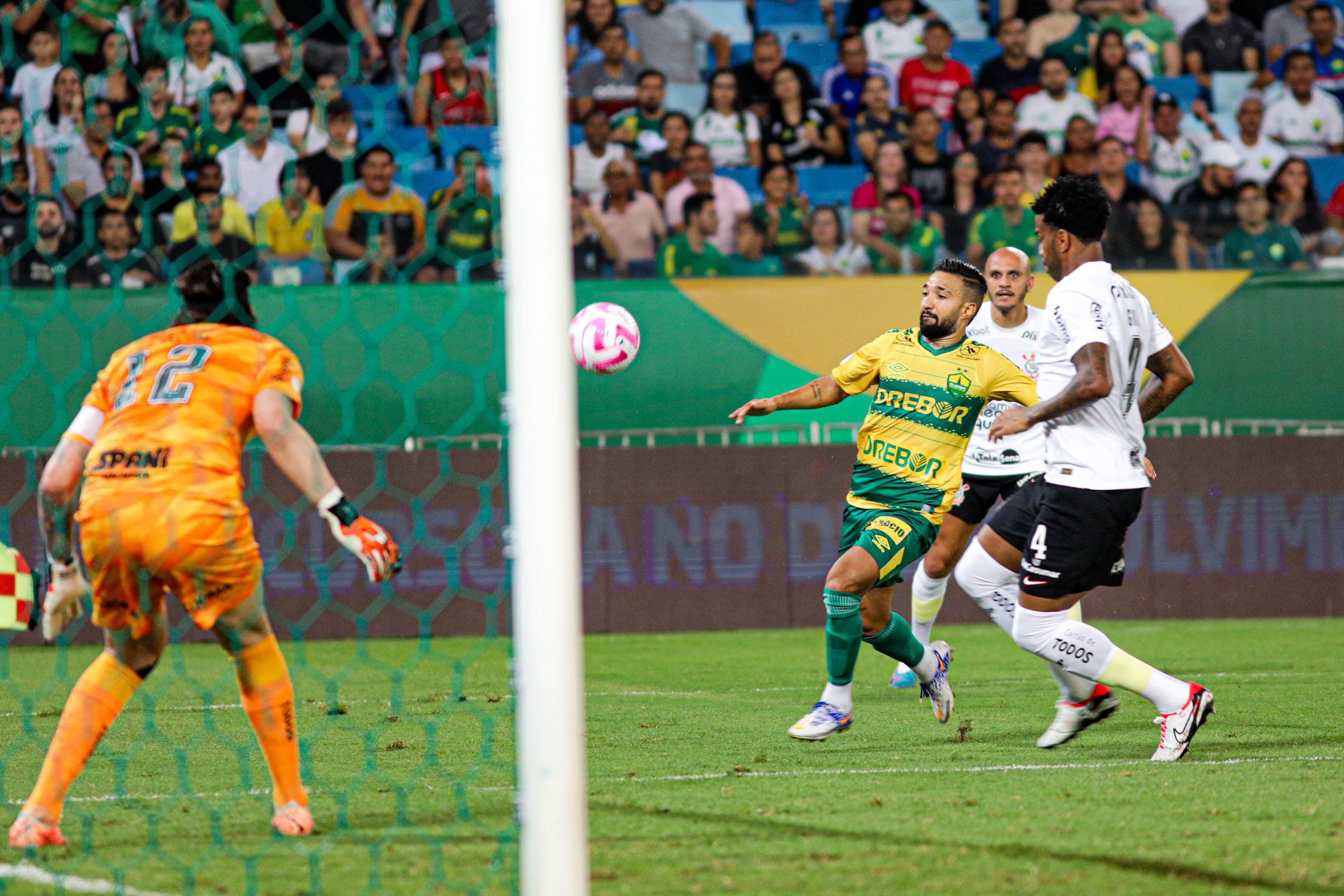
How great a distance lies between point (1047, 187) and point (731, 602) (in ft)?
20.3

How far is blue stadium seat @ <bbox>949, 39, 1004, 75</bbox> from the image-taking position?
571 inches

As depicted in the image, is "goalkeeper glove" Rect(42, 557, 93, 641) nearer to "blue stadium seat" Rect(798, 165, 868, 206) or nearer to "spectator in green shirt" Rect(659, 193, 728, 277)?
"spectator in green shirt" Rect(659, 193, 728, 277)

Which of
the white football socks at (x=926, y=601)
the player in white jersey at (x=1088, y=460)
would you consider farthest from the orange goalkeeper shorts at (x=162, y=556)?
the white football socks at (x=926, y=601)

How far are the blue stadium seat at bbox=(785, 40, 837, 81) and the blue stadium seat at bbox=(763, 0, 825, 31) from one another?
1.41 ft

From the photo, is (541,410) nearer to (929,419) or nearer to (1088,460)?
(1088,460)

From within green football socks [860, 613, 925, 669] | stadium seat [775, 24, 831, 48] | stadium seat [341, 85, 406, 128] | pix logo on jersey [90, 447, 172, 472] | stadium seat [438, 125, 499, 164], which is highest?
stadium seat [775, 24, 831, 48]

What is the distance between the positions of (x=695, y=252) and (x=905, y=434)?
570cm

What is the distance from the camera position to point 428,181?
10.6 meters

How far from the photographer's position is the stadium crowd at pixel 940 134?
11.9 meters

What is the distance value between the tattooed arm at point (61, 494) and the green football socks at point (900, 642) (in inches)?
130

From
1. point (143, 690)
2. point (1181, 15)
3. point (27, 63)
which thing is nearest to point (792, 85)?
point (1181, 15)

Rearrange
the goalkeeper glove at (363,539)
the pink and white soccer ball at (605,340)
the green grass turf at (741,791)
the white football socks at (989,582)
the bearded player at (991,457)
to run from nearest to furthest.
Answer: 1. the green grass turf at (741,791)
2. the goalkeeper glove at (363,539)
3. the pink and white soccer ball at (605,340)
4. the white football socks at (989,582)
5. the bearded player at (991,457)

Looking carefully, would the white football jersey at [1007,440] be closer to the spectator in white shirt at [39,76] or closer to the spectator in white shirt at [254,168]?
the spectator in white shirt at [254,168]

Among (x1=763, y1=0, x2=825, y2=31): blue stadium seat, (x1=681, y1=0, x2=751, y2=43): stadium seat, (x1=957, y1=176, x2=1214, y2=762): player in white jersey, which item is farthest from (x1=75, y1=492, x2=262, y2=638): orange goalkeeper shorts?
(x1=763, y1=0, x2=825, y2=31): blue stadium seat
